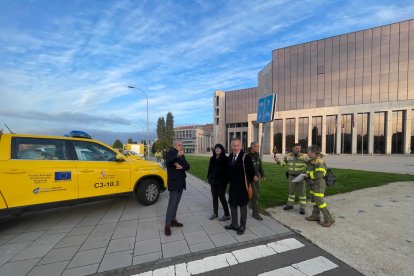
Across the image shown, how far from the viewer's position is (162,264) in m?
3.07

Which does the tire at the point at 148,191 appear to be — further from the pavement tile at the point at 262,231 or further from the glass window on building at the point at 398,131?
the glass window on building at the point at 398,131

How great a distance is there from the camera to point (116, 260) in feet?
10.4

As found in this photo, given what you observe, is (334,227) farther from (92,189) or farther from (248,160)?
(92,189)

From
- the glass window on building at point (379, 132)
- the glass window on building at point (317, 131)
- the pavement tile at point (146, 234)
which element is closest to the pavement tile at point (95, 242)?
the pavement tile at point (146, 234)

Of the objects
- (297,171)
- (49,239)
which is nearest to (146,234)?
(49,239)

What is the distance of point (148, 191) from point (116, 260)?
2867 millimetres

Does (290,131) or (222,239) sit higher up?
(290,131)

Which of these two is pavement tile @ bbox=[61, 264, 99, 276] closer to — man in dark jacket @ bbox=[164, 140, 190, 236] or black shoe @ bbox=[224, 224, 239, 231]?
man in dark jacket @ bbox=[164, 140, 190, 236]

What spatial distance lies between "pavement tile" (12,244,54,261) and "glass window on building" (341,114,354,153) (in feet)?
149

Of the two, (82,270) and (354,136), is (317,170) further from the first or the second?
(354,136)

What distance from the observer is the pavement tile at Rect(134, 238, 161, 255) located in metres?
3.41

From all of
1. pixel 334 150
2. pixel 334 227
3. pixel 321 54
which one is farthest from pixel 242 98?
pixel 334 227

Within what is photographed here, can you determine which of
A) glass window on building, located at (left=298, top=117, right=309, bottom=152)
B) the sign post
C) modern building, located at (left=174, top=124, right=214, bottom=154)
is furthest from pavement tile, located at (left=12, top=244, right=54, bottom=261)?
modern building, located at (left=174, top=124, right=214, bottom=154)

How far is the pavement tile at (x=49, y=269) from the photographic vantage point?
2875 millimetres
